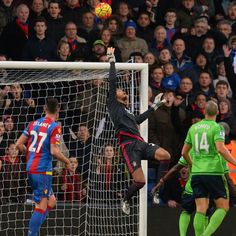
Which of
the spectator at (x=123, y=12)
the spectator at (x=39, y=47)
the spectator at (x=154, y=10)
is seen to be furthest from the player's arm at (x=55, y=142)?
the spectator at (x=154, y=10)

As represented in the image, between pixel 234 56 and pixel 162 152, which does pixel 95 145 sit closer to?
pixel 162 152

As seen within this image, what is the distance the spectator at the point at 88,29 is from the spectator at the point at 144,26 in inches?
28.0

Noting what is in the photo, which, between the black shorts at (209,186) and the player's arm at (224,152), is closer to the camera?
the player's arm at (224,152)

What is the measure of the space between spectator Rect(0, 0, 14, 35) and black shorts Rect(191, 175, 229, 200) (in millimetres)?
4731

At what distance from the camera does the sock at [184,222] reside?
1487 centimetres

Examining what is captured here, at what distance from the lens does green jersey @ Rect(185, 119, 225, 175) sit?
1431 cm

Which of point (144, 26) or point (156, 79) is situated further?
point (144, 26)

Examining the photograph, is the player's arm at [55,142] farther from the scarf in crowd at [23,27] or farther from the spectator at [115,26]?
the spectator at [115,26]

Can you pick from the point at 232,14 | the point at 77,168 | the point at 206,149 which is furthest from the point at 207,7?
the point at 206,149

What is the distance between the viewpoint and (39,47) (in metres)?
17.2

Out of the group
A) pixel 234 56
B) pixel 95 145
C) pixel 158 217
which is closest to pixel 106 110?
pixel 95 145

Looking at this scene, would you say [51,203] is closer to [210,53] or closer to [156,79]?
[156,79]

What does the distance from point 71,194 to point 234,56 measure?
4305mm

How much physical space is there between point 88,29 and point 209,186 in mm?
4626
